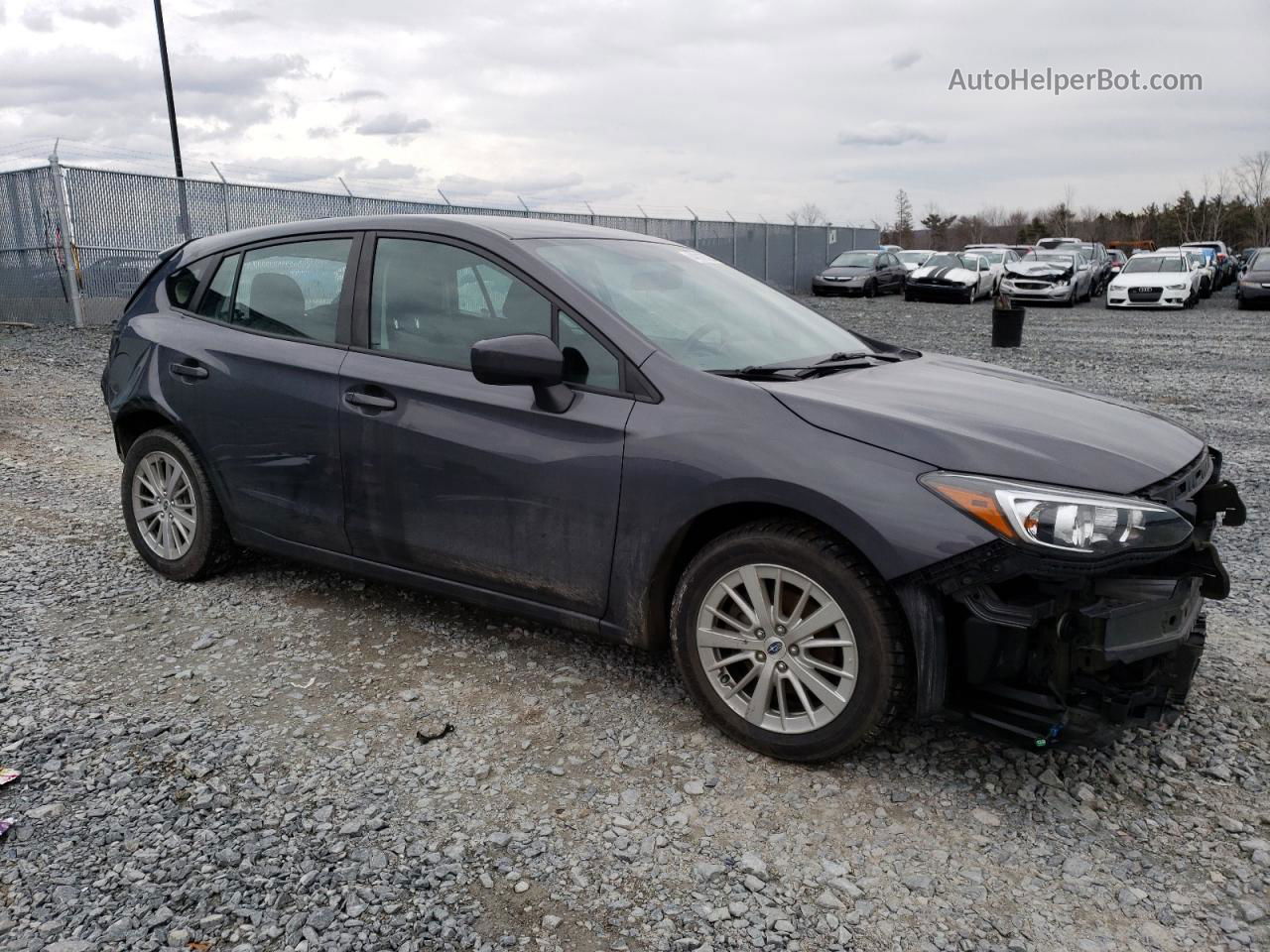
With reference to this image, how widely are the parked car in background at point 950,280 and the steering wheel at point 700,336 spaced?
26.4m

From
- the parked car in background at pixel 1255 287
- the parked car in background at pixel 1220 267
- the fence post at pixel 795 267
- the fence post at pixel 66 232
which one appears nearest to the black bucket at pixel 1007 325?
the parked car in background at pixel 1255 287

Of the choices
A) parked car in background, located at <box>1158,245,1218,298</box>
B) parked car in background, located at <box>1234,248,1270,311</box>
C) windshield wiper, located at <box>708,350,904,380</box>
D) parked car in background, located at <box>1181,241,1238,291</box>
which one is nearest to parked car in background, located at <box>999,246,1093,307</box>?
parked car in background, located at <box>1158,245,1218,298</box>

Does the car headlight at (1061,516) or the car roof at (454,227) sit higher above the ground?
the car roof at (454,227)

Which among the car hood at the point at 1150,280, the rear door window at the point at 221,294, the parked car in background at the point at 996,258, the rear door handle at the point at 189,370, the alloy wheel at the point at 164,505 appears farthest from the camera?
the parked car in background at the point at 996,258

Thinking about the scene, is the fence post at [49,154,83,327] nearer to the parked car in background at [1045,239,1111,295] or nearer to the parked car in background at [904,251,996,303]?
the parked car in background at [904,251,996,303]

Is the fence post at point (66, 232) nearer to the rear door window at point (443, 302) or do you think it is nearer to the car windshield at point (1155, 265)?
the rear door window at point (443, 302)

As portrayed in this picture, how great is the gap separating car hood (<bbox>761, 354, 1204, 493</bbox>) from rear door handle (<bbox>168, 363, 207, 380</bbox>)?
8.47 feet

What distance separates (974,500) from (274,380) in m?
2.78

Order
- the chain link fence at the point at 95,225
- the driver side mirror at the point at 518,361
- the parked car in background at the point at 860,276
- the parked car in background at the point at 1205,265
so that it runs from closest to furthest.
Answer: the driver side mirror at the point at 518,361 < the chain link fence at the point at 95,225 < the parked car in background at the point at 1205,265 < the parked car in background at the point at 860,276

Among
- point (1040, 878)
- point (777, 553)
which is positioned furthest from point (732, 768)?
point (1040, 878)

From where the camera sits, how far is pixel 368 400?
3811mm

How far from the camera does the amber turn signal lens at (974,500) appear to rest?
271 centimetres

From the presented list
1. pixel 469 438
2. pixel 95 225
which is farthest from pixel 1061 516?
pixel 95 225

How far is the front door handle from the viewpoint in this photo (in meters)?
3.76
